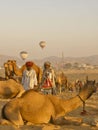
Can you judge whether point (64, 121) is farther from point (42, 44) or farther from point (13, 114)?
point (42, 44)

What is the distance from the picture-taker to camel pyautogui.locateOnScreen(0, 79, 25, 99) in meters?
12.0

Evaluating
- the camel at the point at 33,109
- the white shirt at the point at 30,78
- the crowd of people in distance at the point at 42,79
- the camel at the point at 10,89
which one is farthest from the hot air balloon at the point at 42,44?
the camel at the point at 33,109

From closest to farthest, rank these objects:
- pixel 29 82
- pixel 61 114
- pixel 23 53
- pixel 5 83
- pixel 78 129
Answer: pixel 78 129 → pixel 61 114 → pixel 29 82 → pixel 5 83 → pixel 23 53

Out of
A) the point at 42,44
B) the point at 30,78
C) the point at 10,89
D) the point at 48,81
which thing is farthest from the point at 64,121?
the point at 42,44

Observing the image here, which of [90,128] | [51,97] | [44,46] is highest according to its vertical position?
[44,46]

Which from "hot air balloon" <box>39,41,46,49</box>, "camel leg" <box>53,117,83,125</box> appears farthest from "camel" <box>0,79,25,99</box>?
"hot air balloon" <box>39,41,46,49</box>

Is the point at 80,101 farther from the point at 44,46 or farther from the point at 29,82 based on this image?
the point at 44,46

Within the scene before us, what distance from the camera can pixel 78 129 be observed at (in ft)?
23.1

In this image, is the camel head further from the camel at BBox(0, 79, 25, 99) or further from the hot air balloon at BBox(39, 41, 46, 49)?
the hot air balloon at BBox(39, 41, 46, 49)

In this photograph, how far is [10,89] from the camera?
485 inches

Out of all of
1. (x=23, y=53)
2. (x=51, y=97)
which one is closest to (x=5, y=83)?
(x=51, y=97)

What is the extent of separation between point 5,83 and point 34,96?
5412mm

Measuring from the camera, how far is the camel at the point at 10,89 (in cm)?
1204

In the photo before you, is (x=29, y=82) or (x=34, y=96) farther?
(x=29, y=82)
